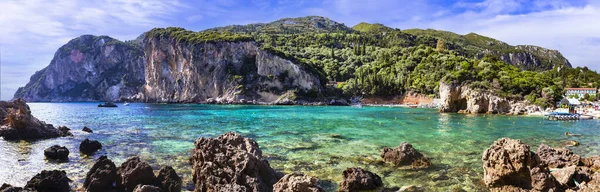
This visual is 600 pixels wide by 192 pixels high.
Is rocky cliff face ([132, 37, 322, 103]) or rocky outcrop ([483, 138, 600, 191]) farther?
rocky cliff face ([132, 37, 322, 103])

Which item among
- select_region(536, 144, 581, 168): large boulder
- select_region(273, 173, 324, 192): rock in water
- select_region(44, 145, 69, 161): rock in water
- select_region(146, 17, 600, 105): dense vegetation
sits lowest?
select_region(44, 145, 69, 161): rock in water

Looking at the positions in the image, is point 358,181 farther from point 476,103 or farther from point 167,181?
point 476,103

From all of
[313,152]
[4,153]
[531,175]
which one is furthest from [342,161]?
[4,153]

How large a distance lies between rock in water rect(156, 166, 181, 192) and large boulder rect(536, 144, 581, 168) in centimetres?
1647

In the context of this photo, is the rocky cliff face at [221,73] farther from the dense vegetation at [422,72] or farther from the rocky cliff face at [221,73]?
the dense vegetation at [422,72]

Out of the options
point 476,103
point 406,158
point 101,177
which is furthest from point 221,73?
point 101,177

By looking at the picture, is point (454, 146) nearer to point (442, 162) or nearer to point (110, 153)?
point (442, 162)

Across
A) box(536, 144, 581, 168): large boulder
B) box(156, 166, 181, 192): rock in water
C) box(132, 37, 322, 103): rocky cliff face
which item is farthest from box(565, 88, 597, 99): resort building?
box(156, 166, 181, 192): rock in water

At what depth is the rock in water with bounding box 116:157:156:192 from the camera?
13.1 meters

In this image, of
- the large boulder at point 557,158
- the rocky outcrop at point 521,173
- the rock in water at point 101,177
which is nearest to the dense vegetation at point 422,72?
Result: the large boulder at point 557,158

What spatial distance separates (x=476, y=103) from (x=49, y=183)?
8018 cm

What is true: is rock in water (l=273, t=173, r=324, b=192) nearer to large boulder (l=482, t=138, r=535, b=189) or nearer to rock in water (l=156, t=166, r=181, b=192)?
rock in water (l=156, t=166, r=181, b=192)

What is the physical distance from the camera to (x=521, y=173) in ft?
42.5

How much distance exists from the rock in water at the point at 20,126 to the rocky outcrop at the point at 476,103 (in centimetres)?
7620
